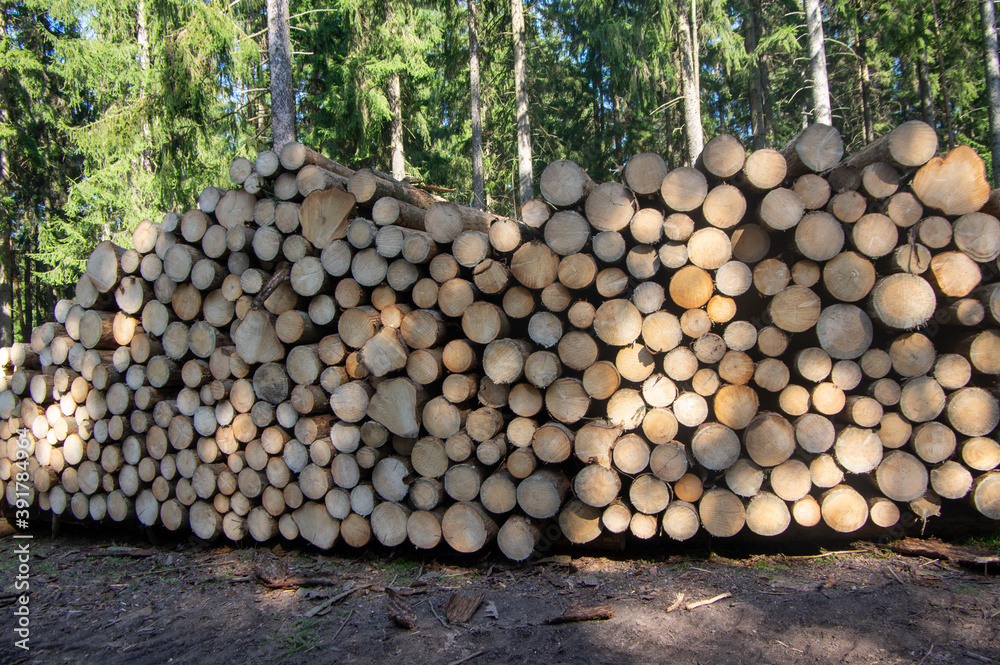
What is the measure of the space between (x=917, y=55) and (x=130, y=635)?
15220 millimetres

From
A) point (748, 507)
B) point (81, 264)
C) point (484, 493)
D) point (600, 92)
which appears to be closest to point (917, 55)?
point (600, 92)

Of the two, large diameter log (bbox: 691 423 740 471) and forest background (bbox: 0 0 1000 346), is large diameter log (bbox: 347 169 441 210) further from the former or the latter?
forest background (bbox: 0 0 1000 346)

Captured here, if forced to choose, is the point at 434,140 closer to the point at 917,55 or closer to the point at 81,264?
the point at 81,264

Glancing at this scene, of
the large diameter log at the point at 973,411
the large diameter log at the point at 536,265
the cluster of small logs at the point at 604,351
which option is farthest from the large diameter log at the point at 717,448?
the large diameter log at the point at 536,265

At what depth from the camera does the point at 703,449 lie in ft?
11.8

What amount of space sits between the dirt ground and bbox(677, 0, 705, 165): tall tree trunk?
30.0 ft

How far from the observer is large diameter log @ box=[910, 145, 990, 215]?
11.2 ft

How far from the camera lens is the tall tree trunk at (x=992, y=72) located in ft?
32.8

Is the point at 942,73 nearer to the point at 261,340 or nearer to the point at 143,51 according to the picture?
the point at 261,340

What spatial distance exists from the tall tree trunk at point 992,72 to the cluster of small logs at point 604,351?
898 centimetres

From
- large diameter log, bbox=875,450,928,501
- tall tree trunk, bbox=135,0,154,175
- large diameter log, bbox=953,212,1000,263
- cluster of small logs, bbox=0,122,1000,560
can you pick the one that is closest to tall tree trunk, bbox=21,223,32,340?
tall tree trunk, bbox=135,0,154,175

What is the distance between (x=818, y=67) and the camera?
9562 mm

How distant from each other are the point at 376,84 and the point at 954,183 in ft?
36.3

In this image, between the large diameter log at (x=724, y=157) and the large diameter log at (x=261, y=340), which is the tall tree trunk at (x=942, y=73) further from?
the large diameter log at (x=261, y=340)
